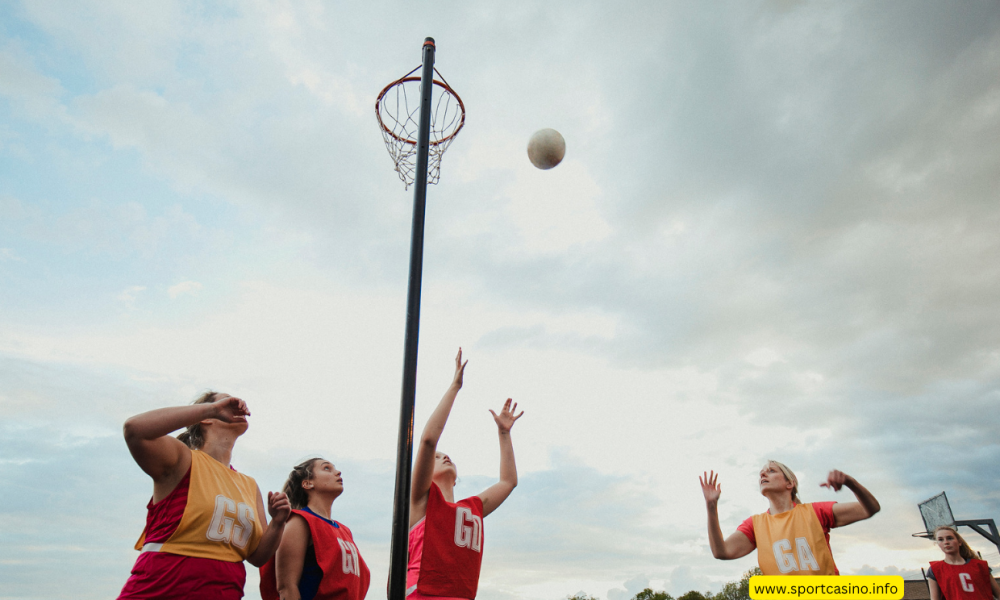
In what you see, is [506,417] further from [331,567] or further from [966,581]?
[966,581]

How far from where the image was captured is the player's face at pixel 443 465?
509 cm

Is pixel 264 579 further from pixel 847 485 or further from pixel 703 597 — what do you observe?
pixel 703 597

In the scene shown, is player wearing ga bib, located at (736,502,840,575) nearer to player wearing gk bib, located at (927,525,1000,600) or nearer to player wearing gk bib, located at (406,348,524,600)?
player wearing gk bib, located at (406,348,524,600)

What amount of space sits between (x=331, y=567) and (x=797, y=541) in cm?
415

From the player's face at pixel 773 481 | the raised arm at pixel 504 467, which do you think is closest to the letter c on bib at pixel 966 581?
the player's face at pixel 773 481

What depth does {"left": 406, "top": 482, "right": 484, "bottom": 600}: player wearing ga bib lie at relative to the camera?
173 inches

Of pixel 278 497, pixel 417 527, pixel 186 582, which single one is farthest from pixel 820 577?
pixel 186 582

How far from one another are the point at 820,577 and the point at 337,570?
4186mm

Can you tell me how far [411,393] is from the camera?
395 cm

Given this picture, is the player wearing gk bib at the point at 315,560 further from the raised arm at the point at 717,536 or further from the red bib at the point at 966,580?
the red bib at the point at 966,580

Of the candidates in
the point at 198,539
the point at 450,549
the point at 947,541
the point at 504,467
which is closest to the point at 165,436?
the point at 198,539

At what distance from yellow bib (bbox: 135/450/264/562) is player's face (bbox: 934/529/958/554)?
9045mm

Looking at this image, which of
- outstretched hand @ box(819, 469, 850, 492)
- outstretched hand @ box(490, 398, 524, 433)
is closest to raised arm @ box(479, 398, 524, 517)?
outstretched hand @ box(490, 398, 524, 433)

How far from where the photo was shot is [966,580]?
8.00 meters
